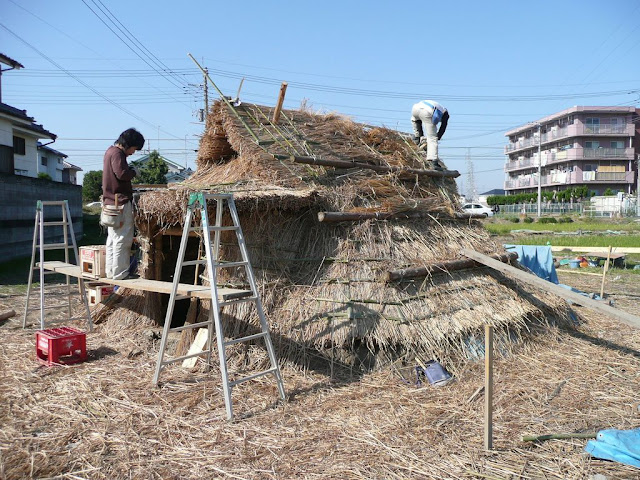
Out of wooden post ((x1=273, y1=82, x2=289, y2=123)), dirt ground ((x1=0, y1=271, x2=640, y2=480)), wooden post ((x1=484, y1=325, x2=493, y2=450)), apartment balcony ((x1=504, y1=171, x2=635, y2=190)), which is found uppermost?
apartment balcony ((x1=504, y1=171, x2=635, y2=190))

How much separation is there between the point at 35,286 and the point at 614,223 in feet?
104

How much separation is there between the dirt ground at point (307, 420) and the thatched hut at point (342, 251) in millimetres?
445

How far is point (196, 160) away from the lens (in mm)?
8125

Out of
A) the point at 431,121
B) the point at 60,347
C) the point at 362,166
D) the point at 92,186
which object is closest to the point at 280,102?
the point at 362,166

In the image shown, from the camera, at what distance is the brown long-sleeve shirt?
18.2 feet

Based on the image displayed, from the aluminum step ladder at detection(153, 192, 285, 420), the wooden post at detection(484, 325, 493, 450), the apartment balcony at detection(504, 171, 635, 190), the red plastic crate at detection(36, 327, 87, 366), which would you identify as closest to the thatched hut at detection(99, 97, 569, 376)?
the aluminum step ladder at detection(153, 192, 285, 420)

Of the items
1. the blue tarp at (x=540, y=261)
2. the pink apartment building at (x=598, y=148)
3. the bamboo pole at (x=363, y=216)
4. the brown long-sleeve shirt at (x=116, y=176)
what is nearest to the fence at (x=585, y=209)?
the pink apartment building at (x=598, y=148)

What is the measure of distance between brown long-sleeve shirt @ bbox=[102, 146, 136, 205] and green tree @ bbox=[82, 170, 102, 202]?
34.0 metres

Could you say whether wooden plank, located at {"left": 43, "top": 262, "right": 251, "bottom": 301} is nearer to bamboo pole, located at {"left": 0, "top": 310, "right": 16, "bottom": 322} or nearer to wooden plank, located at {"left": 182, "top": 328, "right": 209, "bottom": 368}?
wooden plank, located at {"left": 182, "top": 328, "right": 209, "bottom": 368}

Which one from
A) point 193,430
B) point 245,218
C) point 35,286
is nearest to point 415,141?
point 245,218

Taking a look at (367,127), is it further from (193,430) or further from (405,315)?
(193,430)

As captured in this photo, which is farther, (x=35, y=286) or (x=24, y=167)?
(x=24, y=167)

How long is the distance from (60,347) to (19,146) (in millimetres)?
18399

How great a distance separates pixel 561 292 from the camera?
16.9ft
